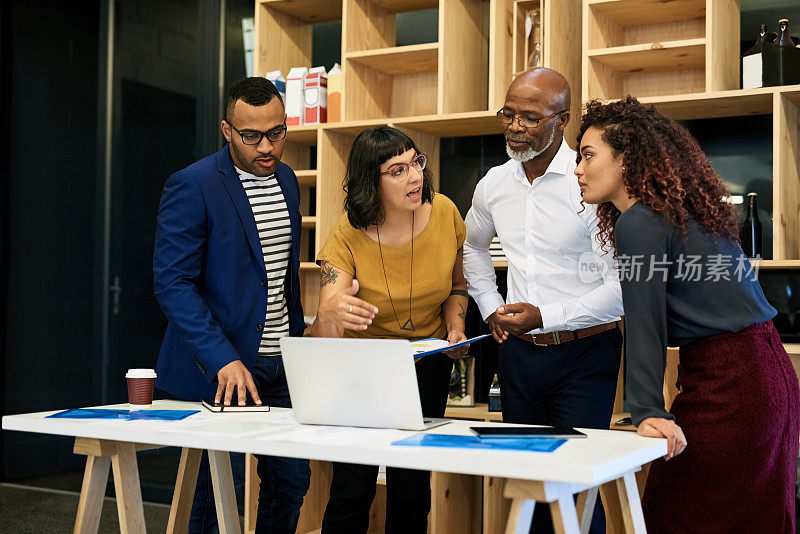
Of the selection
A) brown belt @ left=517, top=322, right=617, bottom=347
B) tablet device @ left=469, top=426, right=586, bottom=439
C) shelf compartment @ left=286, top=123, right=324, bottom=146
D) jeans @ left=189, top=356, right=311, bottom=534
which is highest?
shelf compartment @ left=286, top=123, right=324, bottom=146

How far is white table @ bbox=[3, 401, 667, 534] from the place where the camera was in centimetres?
157

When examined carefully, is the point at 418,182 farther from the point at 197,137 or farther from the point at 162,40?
the point at 162,40

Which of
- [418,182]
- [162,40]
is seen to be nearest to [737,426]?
[418,182]

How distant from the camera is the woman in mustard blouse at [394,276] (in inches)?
97.0

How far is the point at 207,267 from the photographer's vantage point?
2.50 m

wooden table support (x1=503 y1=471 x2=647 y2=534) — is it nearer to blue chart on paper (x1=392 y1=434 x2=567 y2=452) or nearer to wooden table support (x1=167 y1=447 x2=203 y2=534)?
blue chart on paper (x1=392 y1=434 x2=567 y2=452)

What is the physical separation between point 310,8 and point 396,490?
2.39 metres

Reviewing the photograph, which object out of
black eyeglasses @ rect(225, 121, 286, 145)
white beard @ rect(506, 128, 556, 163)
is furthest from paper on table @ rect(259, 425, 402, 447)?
white beard @ rect(506, 128, 556, 163)

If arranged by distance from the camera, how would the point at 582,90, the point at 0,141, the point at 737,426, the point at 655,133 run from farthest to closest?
1. the point at 0,141
2. the point at 582,90
3. the point at 655,133
4. the point at 737,426

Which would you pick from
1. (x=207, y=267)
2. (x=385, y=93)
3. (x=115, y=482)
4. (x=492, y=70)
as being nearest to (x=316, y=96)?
(x=385, y=93)

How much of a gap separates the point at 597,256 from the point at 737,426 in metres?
0.77

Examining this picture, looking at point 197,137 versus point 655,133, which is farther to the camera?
point 197,137

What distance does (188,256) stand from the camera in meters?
2.45

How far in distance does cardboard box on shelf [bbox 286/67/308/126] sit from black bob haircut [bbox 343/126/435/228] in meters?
1.45
